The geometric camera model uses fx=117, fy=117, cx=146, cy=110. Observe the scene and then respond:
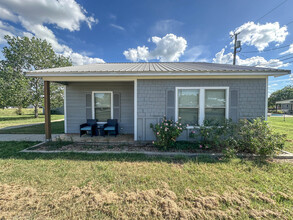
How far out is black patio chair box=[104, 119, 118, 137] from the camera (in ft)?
16.8

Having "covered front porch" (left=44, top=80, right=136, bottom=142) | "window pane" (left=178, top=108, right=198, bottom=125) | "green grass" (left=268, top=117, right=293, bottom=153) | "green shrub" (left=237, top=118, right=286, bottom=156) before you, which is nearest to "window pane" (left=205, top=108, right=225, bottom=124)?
"window pane" (left=178, top=108, right=198, bottom=125)

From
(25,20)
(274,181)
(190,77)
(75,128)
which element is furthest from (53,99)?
(274,181)

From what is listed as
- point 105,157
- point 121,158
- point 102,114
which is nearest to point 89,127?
point 102,114

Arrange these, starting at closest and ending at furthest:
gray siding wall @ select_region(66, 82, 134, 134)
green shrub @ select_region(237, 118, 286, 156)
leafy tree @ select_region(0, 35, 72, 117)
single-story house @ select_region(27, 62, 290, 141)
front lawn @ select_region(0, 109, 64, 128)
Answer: green shrub @ select_region(237, 118, 286, 156) → single-story house @ select_region(27, 62, 290, 141) → gray siding wall @ select_region(66, 82, 134, 134) → front lawn @ select_region(0, 109, 64, 128) → leafy tree @ select_region(0, 35, 72, 117)

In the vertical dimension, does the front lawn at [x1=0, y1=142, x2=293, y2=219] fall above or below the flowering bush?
below

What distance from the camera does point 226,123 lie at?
3678mm

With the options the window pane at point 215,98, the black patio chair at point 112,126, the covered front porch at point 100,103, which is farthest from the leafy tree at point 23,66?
the window pane at point 215,98

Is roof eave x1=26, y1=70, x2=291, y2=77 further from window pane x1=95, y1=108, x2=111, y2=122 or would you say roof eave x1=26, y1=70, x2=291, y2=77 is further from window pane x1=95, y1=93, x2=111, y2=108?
window pane x1=95, y1=108, x2=111, y2=122

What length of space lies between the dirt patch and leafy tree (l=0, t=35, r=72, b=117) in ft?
44.2

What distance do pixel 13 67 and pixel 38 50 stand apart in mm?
2919

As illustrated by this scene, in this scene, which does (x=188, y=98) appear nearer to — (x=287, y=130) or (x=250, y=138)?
(x=250, y=138)

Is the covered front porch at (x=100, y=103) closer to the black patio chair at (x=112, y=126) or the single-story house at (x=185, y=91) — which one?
the black patio chair at (x=112, y=126)

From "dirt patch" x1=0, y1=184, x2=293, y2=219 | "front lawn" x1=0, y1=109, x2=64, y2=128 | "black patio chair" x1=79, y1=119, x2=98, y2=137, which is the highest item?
"black patio chair" x1=79, y1=119, x2=98, y2=137

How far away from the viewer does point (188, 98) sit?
4383 millimetres
